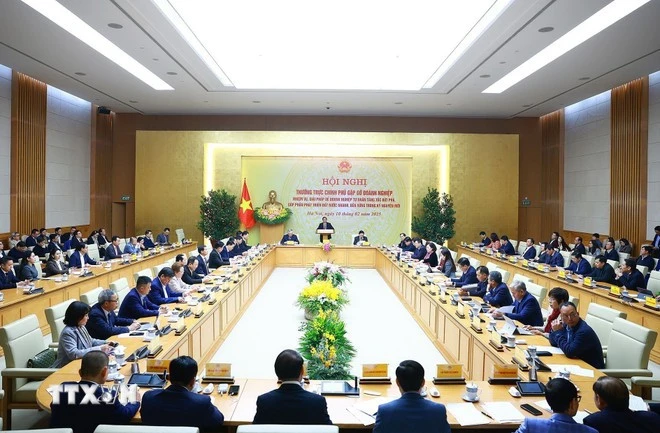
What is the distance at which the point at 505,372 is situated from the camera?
327 centimetres

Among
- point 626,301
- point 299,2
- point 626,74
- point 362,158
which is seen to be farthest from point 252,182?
point 626,301

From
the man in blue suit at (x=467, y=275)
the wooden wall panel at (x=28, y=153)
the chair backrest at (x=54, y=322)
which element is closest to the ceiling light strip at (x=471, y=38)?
the man in blue suit at (x=467, y=275)

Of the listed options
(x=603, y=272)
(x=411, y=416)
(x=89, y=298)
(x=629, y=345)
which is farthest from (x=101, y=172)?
(x=411, y=416)

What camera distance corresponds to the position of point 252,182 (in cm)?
1530

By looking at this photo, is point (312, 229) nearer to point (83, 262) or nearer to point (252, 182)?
point (252, 182)

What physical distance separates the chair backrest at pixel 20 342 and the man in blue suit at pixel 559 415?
3.29 meters

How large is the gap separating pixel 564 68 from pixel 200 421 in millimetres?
9585

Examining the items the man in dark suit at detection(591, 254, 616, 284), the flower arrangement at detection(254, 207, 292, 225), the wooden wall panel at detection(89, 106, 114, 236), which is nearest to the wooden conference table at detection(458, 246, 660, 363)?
the man in dark suit at detection(591, 254, 616, 284)

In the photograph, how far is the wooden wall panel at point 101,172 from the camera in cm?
1472

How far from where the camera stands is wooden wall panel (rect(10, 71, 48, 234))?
1097 cm

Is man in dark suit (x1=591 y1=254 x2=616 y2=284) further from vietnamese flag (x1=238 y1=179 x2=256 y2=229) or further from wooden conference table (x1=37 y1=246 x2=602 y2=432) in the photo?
vietnamese flag (x1=238 y1=179 x2=256 y2=229)

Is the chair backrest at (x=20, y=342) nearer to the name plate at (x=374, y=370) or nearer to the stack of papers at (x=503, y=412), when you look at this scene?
the name plate at (x=374, y=370)

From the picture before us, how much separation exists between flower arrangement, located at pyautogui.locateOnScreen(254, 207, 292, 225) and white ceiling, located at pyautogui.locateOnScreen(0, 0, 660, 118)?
294 cm

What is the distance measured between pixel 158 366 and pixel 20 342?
128 centimetres
